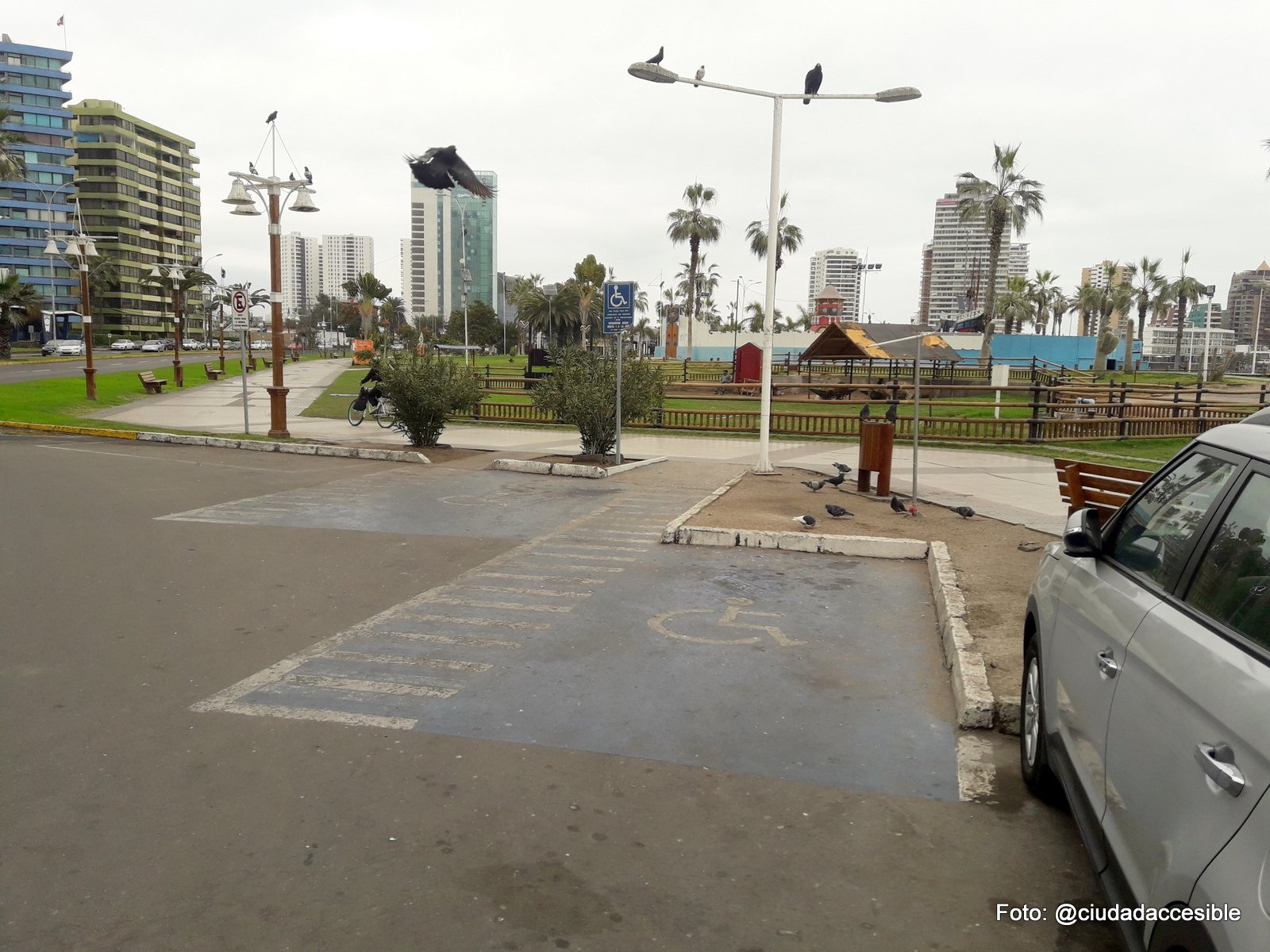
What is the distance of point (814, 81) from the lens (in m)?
14.6

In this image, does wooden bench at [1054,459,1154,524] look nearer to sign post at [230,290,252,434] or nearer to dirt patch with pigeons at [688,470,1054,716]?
dirt patch with pigeons at [688,470,1054,716]

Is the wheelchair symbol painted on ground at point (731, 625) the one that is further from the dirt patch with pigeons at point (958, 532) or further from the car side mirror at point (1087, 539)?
the car side mirror at point (1087, 539)

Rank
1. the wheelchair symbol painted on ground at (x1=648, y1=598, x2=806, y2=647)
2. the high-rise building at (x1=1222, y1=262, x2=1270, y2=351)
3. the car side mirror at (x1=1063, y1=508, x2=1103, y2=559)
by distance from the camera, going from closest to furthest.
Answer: the car side mirror at (x1=1063, y1=508, x2=1103, y2=559)
the wheelchair symbol painted on ground at (x1=648, y1=598, x2=806, y2=647)
the high-rise building at (x1=1222, y1=262, x2=1270, y2=351)

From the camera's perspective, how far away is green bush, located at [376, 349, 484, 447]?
17156 mm

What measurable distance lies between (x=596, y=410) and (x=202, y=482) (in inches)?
247

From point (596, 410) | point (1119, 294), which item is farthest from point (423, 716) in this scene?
point (1119, 294)

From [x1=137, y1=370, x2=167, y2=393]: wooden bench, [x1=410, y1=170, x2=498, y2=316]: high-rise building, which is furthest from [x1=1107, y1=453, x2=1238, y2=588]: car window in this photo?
[x1=410, y1=170, x2=498, y2=316]: high-rise building

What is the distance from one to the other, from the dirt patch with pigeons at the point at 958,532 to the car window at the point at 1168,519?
1928mm

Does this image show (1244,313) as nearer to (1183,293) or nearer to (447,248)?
(1183,293)

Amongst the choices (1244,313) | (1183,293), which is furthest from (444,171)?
(1244,313)

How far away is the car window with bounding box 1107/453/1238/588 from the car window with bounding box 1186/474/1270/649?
6.7 inches

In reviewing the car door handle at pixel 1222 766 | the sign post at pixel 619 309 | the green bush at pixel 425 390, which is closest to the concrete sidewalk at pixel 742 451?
the green bush at pixel 425 390

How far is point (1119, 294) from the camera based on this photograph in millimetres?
81938

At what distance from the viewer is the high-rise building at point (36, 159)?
330 feet
